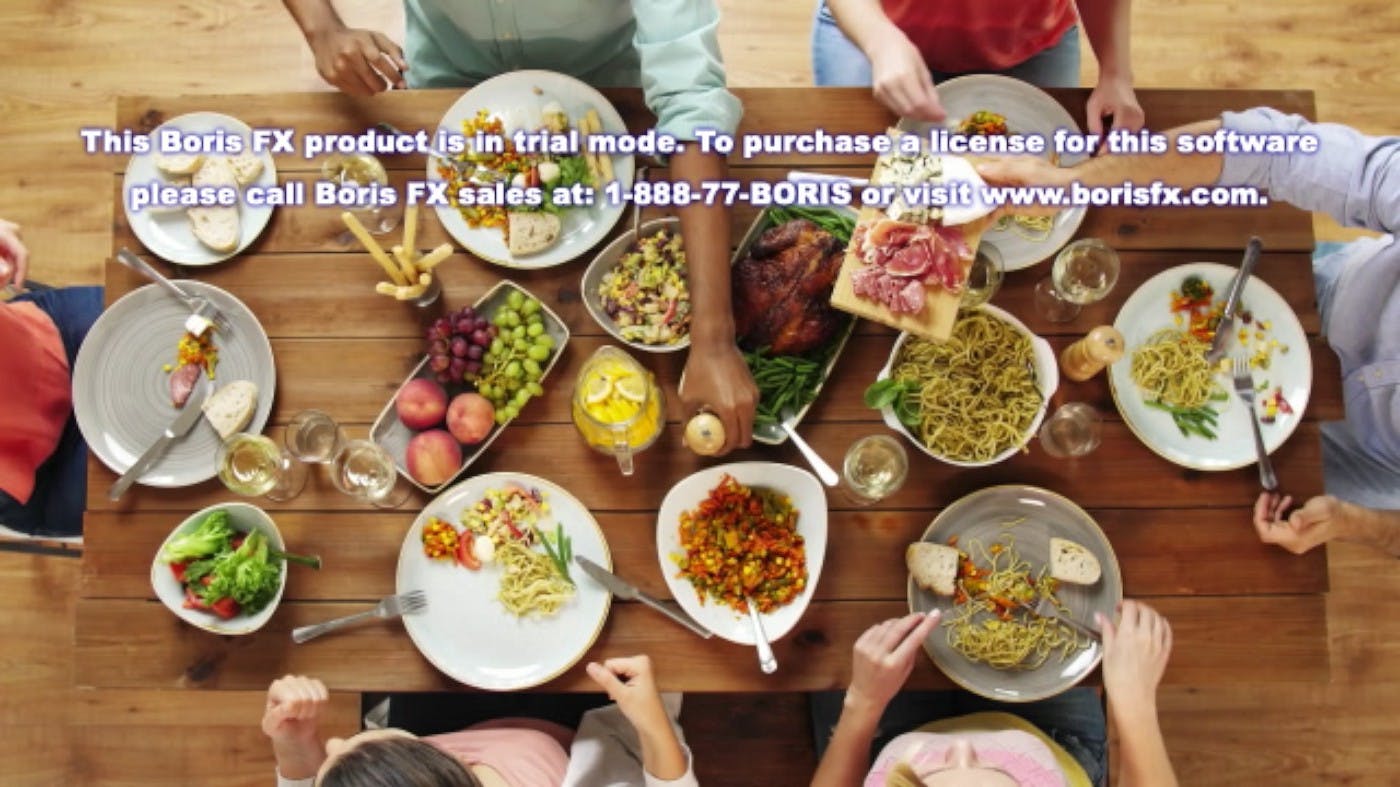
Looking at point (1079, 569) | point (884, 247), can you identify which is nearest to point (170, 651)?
point (884, 247)

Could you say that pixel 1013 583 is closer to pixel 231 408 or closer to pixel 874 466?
pixel 874 466

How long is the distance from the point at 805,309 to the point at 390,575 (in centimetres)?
90

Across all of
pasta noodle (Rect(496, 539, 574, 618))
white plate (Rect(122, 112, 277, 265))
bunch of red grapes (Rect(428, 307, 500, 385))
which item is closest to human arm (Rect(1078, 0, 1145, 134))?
bunch of red grapes (Rect(428, 307, 500, 385))

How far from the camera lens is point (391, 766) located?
149 centimetres

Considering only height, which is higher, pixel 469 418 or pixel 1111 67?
pixel 1111 67

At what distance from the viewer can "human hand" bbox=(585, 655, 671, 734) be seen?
1.65 metres

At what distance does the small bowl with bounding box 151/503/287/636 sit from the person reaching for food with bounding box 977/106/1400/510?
4.70ft

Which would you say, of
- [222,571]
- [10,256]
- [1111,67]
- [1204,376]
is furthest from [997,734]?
[10,256]

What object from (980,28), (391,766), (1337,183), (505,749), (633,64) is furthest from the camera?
(633,64)

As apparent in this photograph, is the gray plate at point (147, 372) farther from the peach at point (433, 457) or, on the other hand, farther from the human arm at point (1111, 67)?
the human arm at point (1111, 67)

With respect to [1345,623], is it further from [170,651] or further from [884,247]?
[170,651]

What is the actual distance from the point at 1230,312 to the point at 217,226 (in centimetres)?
193

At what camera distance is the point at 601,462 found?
5.80 ft

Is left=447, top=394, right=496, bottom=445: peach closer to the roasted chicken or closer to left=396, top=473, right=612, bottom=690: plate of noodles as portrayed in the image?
left=396, top=473, right=612, bottom=690: plate of noodles
